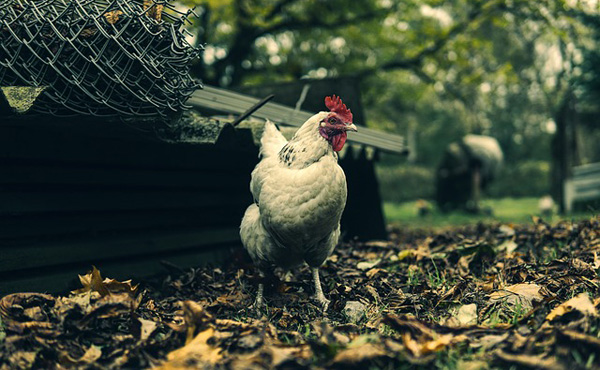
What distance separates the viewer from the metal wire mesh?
2.49 metres

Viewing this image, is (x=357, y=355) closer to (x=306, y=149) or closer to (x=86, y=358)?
(x=86, y=358)

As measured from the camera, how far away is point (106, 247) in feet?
11.0

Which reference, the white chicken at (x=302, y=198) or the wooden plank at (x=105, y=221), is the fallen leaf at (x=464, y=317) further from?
the wooden plank at (x=105, y=221)

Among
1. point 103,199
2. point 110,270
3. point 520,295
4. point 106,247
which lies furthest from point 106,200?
point 520,295

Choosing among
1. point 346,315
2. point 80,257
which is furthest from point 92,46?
point 346,315

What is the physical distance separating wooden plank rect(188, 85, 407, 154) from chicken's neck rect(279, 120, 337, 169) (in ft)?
3.79

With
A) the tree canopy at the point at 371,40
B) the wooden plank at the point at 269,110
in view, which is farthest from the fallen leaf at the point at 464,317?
the tree canopy at the point at 371,40

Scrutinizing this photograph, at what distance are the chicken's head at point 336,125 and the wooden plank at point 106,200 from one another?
172 centimetres

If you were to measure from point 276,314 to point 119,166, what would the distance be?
1.73m

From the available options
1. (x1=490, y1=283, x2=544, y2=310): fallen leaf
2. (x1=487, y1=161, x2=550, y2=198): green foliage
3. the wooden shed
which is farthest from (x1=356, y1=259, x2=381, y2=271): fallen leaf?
(x1=487, y1=161, x2=550, y2=198): green foliage

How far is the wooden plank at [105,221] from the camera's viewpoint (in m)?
2.92

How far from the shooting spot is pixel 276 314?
2676 mm

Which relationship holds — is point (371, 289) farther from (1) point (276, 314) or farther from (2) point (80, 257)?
(2) point (80, 257)

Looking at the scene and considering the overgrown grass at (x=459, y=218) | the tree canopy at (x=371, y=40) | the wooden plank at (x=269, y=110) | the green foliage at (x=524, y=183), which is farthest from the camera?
the green foliage at (x=524, y=183)
